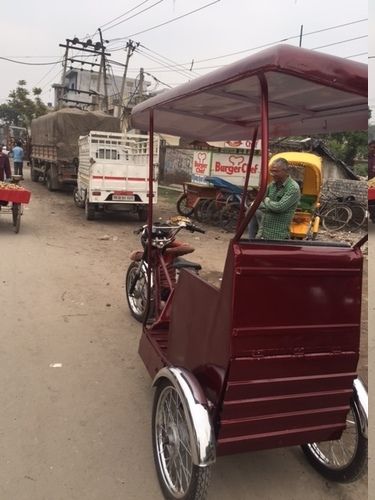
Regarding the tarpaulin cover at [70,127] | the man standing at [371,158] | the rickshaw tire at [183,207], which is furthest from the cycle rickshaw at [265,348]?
the tarpaulin cover at [70,127]

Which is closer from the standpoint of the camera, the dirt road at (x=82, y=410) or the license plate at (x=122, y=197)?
the dirt road at (x=82, y=410)

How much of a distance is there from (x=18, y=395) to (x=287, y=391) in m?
1.99

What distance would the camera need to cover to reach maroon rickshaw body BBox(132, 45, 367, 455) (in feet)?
6.73

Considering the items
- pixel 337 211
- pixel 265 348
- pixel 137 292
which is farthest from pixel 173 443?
pixel 337 211

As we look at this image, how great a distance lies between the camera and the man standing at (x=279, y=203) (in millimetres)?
4059

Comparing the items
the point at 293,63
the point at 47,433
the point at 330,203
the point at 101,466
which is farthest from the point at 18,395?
the point at 330,203

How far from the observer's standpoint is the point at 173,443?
253 cm

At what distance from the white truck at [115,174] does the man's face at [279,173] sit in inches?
244

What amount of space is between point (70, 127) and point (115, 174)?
561cm

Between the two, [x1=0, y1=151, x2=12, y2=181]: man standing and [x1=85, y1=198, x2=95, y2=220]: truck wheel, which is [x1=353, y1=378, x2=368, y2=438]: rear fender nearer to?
[x1=85, y1=198, x2=95, y2=220]: truck wheel

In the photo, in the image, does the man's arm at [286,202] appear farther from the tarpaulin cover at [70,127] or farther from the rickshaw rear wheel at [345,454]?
the tarpaulin cover at [70,127]

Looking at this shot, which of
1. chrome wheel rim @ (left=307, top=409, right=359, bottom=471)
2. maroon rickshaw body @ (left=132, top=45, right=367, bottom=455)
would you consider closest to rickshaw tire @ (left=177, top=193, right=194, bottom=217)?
chrome wheel rim @ (left=307, top=409, right=359, bottom=471)

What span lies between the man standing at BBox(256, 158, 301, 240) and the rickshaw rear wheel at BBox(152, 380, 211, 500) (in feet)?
5.83

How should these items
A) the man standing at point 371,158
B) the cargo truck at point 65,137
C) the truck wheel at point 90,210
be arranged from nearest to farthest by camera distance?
the man standing at point 371,158 < the truck wheel at point 90,210 < the cargo truck at point 65,137
